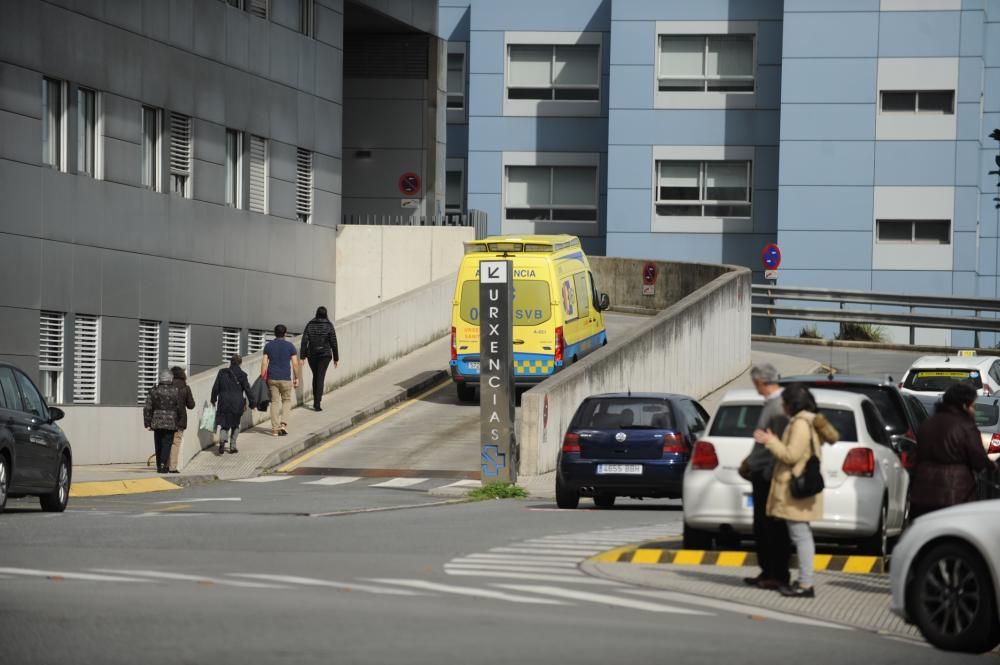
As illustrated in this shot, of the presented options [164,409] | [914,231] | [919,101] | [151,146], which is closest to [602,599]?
[164,409]

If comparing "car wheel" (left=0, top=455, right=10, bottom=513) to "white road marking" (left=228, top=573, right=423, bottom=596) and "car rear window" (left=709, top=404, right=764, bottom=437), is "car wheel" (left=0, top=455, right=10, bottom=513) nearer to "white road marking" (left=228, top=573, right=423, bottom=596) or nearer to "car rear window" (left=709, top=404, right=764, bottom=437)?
"white road marking" (left=228, top=573, right=423, bottom=596)

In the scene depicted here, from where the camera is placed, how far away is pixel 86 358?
110 feet

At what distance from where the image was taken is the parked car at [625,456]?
71.7 ft

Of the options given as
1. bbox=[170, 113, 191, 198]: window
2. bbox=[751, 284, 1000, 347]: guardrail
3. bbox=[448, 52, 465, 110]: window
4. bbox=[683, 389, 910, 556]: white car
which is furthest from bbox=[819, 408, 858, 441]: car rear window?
bbox=[448, 52, 465, 110]: window

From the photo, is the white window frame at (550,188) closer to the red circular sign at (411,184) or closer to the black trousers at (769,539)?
the red circular sign at (411,184)

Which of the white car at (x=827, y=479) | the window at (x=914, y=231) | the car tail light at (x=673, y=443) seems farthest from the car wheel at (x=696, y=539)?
the window at (x=914, y=231)

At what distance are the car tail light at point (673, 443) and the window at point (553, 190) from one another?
39.4 meters

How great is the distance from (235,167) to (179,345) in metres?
5.07

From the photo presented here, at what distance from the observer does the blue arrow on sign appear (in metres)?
24.7

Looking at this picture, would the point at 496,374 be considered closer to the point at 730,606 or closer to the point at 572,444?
the point at 572,444

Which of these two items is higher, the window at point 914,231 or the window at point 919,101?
the window at point 919,101

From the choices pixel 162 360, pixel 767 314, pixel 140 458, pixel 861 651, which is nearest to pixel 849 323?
pixel 767 314

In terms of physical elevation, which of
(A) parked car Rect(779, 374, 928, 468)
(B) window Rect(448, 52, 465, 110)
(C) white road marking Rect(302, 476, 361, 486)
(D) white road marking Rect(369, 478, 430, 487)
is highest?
(B) window Rect(448, 52, 465, 110)

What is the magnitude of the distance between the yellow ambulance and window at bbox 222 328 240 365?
788 cm
